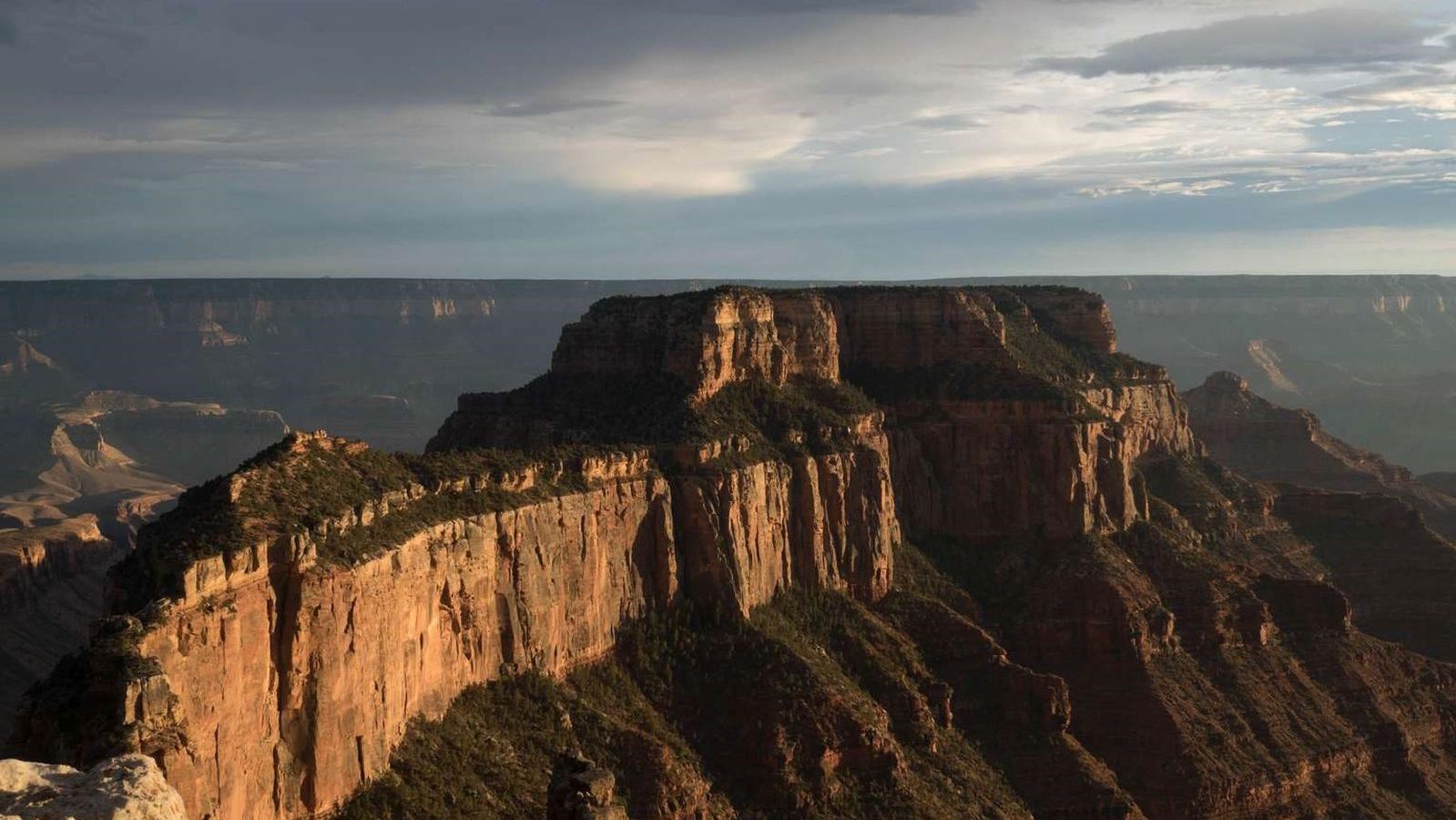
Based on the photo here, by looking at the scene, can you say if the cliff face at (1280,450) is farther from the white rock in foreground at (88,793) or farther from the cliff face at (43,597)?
the white rock in foreground at (88,793)

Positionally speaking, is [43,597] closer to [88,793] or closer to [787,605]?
[787,605]

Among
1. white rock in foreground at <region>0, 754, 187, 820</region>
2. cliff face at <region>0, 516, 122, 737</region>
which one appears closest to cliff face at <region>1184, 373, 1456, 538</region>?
cliff face at <region>0, 516, 122, 737</region>

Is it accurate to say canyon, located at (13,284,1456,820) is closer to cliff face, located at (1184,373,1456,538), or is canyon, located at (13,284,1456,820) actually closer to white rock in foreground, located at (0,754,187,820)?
white rock in foreground, located at (0,754,187,820)

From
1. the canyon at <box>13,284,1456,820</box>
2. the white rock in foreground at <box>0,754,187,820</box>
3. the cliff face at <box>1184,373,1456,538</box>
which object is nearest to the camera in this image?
the white rock in foreground at <box>0,754,187,820</box>

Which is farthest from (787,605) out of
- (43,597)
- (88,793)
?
(88,793)

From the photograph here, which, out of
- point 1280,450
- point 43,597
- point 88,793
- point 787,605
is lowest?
point 43,597

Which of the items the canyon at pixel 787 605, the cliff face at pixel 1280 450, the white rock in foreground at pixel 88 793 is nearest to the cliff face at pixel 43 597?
the canyon at pixel 787 605
